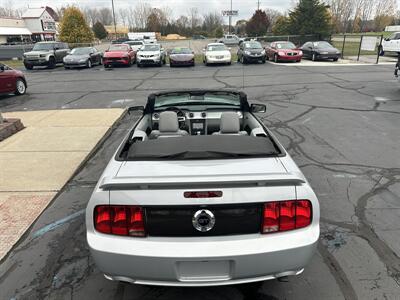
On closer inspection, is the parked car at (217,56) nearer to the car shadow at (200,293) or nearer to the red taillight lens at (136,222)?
the car shadow at (200,293)

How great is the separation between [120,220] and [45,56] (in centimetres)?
2438

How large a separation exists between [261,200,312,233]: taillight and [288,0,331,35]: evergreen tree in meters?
38.0

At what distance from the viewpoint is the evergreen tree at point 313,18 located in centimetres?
3638

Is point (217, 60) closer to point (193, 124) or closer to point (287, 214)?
point (193, 124)

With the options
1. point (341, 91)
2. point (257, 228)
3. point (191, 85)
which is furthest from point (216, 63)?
point (257, 228)

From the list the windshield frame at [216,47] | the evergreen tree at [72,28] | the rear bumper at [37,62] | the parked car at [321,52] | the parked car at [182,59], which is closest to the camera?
the parked car at [182,59]

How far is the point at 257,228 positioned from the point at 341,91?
11684 millimetres

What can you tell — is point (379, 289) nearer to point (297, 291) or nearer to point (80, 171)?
point (297, 291)

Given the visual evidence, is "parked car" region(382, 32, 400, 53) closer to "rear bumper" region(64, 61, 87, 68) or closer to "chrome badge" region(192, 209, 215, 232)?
"rear bumper" region(64, 61, 87, 68)

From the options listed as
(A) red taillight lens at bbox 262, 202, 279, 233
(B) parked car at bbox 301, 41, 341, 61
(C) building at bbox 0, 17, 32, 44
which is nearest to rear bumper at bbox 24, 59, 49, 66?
(B) parked car at bbox 301, 41, 341, 61

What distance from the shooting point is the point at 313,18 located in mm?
36469

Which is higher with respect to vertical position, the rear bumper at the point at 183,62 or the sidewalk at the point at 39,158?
the sidewalk at the point at 39,158

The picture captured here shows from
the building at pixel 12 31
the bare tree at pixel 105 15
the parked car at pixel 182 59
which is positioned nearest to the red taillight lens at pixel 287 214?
the parked car at pixel 182 59

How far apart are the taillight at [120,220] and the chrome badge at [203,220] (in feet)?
1.20
